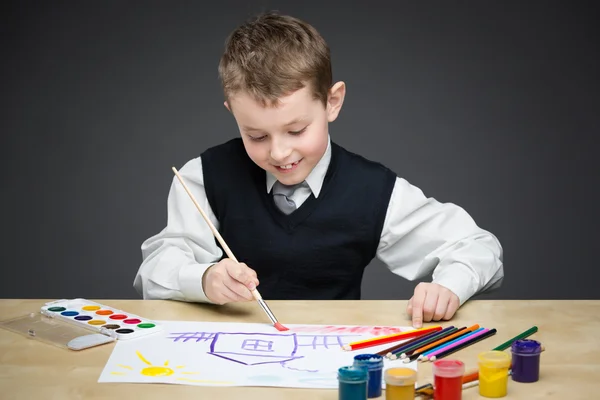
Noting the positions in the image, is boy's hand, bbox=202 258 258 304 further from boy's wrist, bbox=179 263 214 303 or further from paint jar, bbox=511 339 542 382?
paint jar, bbox=511 339 542 382

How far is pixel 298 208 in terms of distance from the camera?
1869 mm

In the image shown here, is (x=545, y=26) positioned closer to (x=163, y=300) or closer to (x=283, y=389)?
(x=163, y=300)

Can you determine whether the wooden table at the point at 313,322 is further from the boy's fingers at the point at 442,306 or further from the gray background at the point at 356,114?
the gray background at the point at 356,114

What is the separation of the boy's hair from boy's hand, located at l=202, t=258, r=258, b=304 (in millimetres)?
304

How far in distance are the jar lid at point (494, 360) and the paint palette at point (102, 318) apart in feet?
1.70

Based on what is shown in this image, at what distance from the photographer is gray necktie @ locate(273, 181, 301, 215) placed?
6.18 ft

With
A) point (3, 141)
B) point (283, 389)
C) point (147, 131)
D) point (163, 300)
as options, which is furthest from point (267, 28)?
point (3, 141)

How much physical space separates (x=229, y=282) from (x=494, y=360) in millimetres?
534

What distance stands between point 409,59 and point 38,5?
110 cm

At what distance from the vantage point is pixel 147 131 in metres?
2.69

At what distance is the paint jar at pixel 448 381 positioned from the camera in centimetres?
106

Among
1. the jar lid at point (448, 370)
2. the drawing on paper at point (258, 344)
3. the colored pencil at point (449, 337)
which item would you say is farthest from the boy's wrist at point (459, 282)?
the jar lid at point (448, 370)

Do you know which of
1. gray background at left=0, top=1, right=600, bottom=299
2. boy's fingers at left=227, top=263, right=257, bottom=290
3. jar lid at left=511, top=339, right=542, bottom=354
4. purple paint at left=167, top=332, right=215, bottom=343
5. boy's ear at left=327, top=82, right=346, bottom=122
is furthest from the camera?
gray background at left=0, top=1, right=600, bottom=299

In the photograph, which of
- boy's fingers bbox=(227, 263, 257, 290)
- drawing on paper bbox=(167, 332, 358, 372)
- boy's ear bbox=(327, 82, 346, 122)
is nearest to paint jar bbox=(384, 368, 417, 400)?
drawing on paper bbox=(167, 332, 358, 372)
